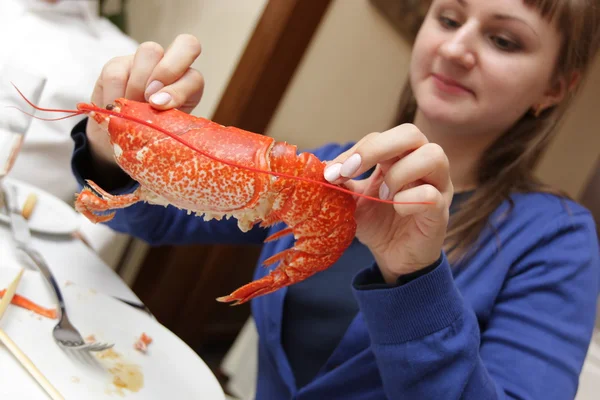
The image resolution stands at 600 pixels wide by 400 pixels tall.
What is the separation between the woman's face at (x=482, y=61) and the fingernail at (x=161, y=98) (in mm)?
346

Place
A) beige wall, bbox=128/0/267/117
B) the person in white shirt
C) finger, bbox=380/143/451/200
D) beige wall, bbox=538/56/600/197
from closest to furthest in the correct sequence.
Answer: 1. finger, bbox=380/143/451/200
2. the person in white shirt
3. beige wall, bbox=128/0/267/117
4. beige wall, bbox=538/56/600/197

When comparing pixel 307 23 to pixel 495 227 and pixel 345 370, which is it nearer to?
pixel 495 227

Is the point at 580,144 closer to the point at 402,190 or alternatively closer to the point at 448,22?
the point at 448,22

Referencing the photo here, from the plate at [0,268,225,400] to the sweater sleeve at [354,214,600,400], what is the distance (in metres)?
0.20

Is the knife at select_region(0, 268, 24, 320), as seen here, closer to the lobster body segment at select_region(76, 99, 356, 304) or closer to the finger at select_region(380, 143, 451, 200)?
the lobster body segment at select_region(76, 99, 356, 304)

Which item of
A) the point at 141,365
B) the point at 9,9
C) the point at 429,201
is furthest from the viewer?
the point at 9,9

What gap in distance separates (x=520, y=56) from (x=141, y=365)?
0.59 m

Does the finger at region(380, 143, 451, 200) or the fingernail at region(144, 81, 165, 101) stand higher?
the finger at region(380, 143, 451, 200)

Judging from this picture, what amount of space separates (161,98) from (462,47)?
0.37 meters

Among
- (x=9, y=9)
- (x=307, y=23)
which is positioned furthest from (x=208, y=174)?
(x=9, y=9)

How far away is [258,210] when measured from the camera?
1.39ft

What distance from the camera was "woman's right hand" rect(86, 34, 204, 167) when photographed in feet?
1.52

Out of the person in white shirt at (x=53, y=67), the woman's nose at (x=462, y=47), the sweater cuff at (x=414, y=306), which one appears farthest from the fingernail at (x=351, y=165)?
the person in white shirt at (x=53, y=67)

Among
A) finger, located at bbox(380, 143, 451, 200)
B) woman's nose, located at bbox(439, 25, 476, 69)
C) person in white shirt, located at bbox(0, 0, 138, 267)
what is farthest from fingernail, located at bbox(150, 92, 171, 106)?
person in white shirt, located at bbox(0, 0, 138, 267)
